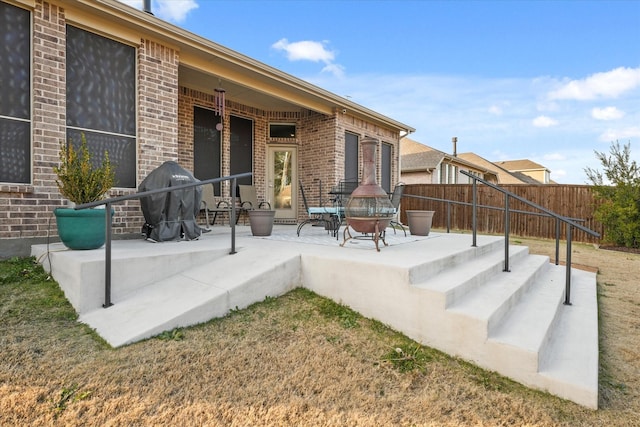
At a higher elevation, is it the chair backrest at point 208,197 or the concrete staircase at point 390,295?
the chair backrest at point 208,197

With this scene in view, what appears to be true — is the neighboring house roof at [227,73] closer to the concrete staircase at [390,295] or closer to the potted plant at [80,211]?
the potted plant at [80,211]

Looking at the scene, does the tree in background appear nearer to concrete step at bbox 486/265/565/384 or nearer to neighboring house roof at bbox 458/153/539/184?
concrete step at bbox 486/265/565/384

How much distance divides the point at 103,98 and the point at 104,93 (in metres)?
0.07

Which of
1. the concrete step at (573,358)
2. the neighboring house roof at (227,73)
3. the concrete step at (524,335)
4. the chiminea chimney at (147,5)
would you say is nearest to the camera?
the concrete step at (573,358)

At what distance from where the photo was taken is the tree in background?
867 cm

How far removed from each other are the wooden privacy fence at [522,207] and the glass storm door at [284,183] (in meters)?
4.86

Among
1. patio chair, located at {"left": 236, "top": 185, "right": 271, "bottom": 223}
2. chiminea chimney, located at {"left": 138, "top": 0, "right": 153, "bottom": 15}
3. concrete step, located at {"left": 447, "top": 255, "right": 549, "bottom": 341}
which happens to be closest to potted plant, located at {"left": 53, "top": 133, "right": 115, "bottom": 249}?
concrete step, located at {"left": 447, "top": 255, "right": 549, "bottom": 341}

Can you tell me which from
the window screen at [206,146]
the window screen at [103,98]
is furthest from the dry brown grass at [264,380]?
the window screen at [206,146]

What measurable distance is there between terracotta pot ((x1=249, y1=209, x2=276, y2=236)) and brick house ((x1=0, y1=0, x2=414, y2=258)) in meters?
1.52

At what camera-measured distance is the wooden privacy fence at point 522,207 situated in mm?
10094

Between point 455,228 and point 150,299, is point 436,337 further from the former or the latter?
point 455,228

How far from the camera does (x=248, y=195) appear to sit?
8.30 metres

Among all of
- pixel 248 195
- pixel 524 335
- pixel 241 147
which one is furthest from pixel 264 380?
pixel 241 147

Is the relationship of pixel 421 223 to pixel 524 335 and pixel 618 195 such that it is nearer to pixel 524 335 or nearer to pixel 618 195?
pixel 524 335
